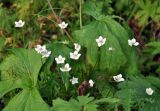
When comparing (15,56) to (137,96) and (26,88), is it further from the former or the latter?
(137,96)

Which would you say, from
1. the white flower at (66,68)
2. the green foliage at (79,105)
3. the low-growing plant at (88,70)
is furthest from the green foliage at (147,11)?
the green foliage at (79,105)

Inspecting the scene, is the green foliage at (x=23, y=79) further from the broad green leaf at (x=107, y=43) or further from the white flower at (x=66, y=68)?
the broad green leaf at (x=107, y=43)

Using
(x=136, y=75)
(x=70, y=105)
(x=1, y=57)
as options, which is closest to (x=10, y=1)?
(x=1, y=57)

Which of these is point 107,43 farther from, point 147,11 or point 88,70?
point 147,11

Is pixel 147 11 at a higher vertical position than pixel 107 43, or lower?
higher

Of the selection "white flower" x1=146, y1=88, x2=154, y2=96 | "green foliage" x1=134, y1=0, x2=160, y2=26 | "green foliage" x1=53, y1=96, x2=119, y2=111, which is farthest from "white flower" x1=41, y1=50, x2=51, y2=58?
"green foliage" x1=134, y1=0, x2=160, y2=26

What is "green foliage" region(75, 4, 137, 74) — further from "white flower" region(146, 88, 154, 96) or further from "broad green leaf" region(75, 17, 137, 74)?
"white flower" region(146, 88, 154, 96)

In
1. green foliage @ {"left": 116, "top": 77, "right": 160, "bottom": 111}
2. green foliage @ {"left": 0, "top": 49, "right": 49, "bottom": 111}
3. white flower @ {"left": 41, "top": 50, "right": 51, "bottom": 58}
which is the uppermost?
white flower @ {"left": 41, "top": 50, "right": 51, "bottom": 58}

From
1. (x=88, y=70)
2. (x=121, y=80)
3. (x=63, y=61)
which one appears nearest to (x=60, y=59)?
(x=63, y=61)
